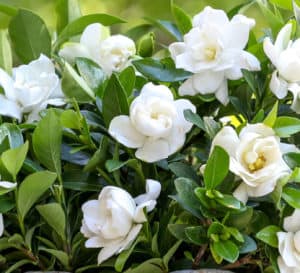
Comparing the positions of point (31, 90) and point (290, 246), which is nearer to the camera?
point (290, 246)

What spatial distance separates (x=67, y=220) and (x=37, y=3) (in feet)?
2.85

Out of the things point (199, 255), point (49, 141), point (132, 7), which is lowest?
point (132, 7)

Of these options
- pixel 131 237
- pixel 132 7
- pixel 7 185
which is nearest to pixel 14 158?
pixel 7 185

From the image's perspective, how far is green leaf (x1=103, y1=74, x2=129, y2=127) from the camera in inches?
25.4

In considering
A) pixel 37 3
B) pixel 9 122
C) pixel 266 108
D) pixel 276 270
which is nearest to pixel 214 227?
pixel 276 270

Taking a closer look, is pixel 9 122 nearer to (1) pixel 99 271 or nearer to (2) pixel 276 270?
(1) pixel 99 271

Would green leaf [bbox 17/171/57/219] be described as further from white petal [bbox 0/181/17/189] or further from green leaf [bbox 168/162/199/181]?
green leaf [bbox 168/162/199/181]

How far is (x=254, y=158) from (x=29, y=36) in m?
0.35

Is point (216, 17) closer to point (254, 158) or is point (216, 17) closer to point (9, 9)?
point (254, 158)

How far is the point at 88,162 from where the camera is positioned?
648 mm

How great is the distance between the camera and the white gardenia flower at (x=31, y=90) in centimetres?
71

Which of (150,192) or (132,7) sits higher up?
(150,192)

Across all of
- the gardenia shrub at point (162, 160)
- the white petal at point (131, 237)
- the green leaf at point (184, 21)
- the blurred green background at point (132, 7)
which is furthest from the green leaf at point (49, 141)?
the blurred green background at point (132, 7)

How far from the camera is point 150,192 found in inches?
24.7
